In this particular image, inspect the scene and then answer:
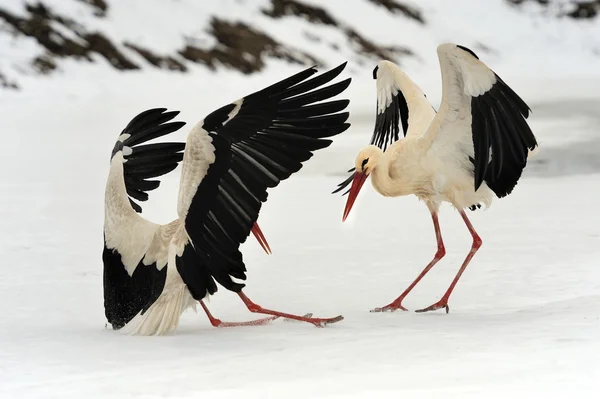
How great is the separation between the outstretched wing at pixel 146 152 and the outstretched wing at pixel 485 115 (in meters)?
1.49

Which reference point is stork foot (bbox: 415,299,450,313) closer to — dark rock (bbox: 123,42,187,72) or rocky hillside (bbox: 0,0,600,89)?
rocky hillside (bbox: 0,0,600,89)

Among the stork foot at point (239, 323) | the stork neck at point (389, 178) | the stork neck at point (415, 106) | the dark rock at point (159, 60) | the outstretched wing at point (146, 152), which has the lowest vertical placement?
the dark rock at point (159, 60)

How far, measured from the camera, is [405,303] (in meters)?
5.57

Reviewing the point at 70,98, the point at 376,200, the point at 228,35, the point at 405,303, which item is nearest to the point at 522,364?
the point at 405,303

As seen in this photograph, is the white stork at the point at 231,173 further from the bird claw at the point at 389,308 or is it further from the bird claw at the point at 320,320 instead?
the bird claw at the point at 389,308

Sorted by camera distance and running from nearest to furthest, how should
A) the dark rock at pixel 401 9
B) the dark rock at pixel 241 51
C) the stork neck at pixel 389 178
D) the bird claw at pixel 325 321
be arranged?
the bird claw at pixel 325 321 → the stork neck at pixel 389 178 → the dark rock at pixel 241 51 → the dark rock at pixel 401 9

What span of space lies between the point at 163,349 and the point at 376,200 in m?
5.48

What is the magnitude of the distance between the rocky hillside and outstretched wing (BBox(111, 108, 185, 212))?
11986mm

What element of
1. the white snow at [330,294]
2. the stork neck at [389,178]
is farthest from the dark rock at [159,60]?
the stork neck at [389,178]

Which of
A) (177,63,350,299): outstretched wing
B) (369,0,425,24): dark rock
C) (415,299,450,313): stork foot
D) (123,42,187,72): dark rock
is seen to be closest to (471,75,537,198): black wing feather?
(415,299,450,313): stork foot

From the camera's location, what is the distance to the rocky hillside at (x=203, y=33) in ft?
63.0

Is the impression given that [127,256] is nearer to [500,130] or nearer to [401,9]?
[500,130]

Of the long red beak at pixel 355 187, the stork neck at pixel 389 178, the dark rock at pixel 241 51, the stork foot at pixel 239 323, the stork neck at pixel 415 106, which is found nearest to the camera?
the stork foot at pixel 239 323

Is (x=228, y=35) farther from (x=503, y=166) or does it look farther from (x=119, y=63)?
(x=503, y=166)
